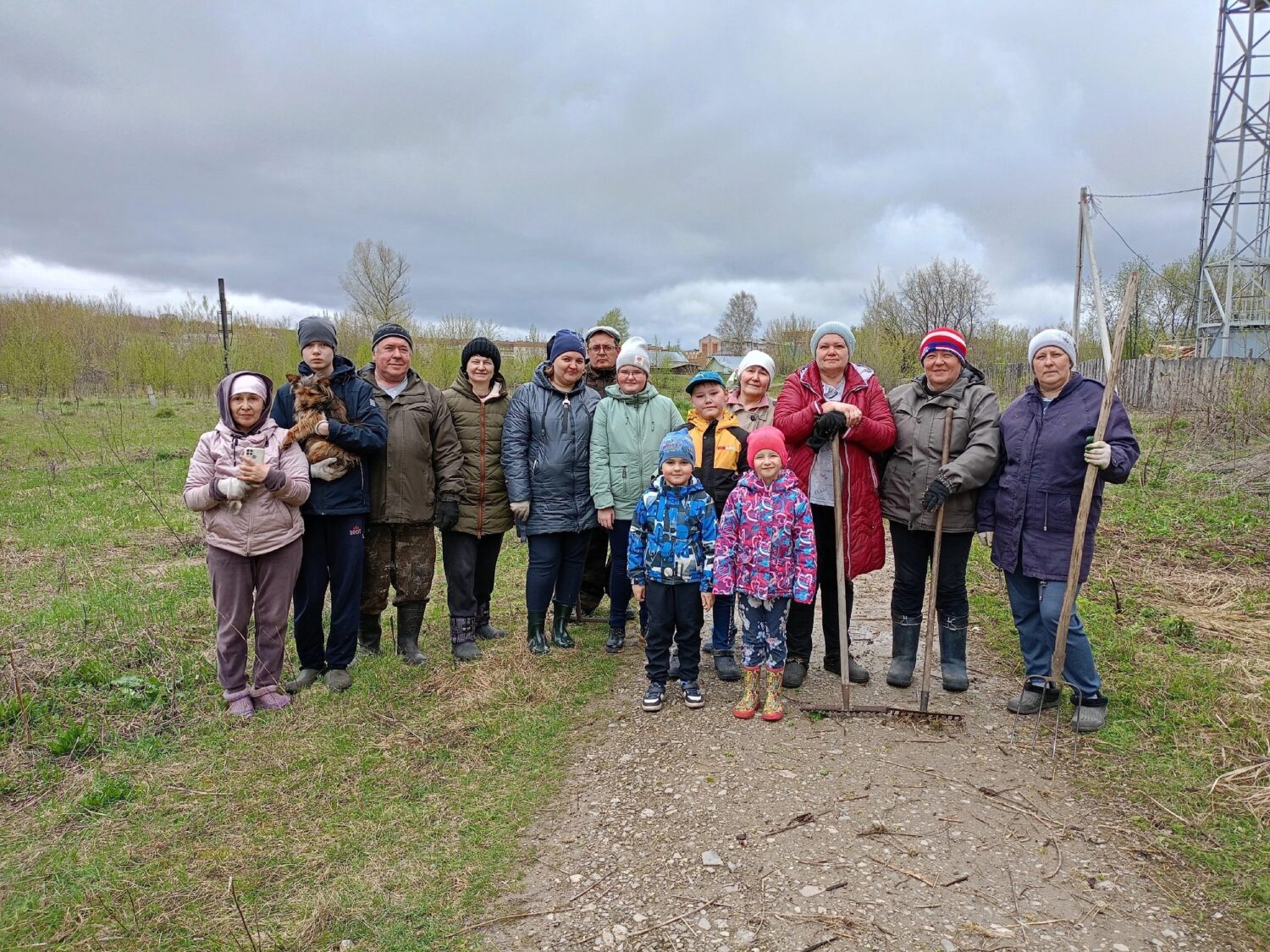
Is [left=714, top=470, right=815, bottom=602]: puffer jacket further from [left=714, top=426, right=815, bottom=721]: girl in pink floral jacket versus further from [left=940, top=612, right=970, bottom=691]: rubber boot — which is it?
[left=940, top=612, right=970, bottom=691]: rubber boot

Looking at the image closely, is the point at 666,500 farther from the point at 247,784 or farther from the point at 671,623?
the point at 247,784

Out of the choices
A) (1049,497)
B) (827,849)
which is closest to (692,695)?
(827,849)

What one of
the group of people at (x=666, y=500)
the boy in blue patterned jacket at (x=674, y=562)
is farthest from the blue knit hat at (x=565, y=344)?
the boy in blue patterned jacket at (x=674, y=562)

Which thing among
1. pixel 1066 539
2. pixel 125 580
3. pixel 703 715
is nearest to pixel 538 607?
pixel 703 715

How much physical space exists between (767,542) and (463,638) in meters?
2.41

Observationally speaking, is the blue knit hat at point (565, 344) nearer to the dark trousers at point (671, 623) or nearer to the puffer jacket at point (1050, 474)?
the dark trousers at point (671, 623)

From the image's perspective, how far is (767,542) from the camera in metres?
4.33

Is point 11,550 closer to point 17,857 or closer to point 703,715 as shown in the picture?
point 17,857

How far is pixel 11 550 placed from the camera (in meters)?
7.96

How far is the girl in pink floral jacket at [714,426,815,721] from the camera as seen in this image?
4.33 meters

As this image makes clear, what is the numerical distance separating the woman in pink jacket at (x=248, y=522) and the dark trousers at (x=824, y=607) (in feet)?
10.4

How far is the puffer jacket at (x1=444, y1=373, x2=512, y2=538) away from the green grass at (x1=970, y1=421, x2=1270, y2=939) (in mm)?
3878

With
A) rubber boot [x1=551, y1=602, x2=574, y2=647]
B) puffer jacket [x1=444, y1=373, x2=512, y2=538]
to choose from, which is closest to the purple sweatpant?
puffer jacket [x1=444, y1=373, x2=512, y2=538]

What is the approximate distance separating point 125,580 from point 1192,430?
15884mm
